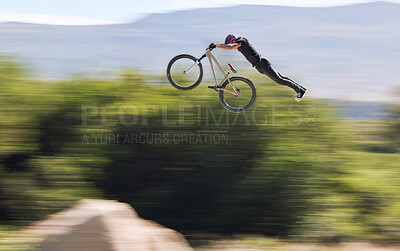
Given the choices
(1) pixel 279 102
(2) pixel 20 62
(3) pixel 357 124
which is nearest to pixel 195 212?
(1) pixel 279 102

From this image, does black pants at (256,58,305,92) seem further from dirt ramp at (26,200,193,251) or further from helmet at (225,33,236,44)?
dirt ramp at (26,200,193,251)

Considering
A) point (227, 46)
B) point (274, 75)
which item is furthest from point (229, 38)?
point (274, 75)

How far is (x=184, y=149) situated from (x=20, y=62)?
4.75m

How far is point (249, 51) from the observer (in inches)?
169

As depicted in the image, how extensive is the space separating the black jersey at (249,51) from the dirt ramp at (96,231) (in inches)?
133

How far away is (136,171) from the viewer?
1191cm

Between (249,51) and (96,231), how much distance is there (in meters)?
3.53

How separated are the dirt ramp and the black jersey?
338 cm

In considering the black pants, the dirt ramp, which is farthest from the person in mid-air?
the dirt ramp

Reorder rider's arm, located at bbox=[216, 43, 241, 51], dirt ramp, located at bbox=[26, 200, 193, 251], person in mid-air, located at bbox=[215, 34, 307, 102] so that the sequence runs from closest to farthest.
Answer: rider's arm, located at bbox=[216, 43, 241, 51]
person in mid-air, located at bbox=[215, 34, 307, 102]
dirt ramp, located at bbox=[26, 200, 193, 251]

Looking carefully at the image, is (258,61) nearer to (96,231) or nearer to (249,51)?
(249,51)

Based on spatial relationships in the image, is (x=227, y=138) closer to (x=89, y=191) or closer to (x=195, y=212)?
(x=195, y=212)

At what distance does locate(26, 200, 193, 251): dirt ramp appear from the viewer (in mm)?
6230

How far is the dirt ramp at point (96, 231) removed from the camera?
6.23m
